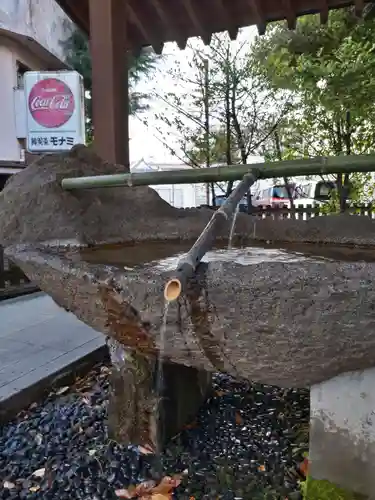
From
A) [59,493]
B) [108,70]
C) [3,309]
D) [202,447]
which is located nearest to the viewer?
[59,493]

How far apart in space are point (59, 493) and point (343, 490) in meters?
1.11

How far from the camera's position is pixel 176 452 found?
2152 millimetres

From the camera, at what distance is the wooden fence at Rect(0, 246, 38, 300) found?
579 centimetres

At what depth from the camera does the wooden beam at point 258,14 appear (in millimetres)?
3914

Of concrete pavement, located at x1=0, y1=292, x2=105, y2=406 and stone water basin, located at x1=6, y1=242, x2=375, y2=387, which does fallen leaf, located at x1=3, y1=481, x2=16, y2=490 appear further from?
stone water basin, located at x1=6, y1=242, x2=375, y2=387

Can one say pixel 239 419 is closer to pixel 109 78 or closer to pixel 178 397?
pixel 178 397

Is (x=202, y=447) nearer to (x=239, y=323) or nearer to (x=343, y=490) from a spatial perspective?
(x=343, y=490)

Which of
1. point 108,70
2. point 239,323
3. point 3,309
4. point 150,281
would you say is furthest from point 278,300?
point 3,309

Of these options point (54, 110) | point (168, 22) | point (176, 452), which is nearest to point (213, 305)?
point (176, 452)

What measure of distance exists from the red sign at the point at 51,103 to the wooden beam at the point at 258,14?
4639 mm

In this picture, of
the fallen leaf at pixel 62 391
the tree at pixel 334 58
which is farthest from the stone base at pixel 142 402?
the tree at pixel 334 58

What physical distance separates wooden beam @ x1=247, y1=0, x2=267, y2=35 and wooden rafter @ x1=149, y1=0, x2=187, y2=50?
68cm

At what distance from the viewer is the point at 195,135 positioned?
37.2 feet

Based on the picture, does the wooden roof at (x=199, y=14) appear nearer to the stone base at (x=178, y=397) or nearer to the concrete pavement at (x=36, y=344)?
the concrete pavement at (x=36, y=344)
